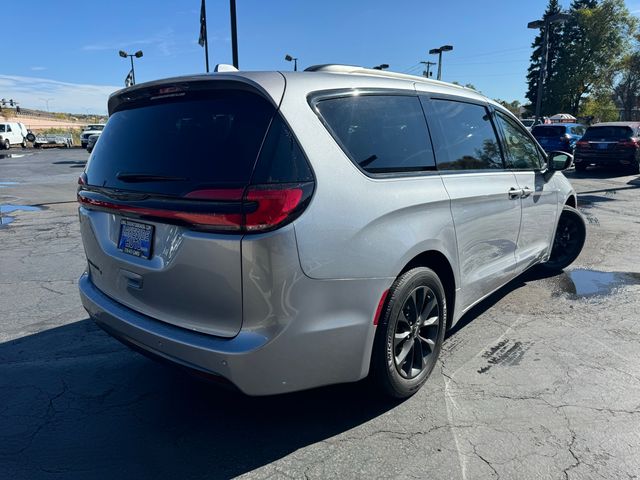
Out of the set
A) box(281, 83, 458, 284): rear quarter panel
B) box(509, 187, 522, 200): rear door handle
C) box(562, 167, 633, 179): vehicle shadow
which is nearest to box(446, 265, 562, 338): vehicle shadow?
box(509, 187, 522, 200): rear door handle

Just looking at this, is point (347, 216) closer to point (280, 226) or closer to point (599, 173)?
point (280, 226)

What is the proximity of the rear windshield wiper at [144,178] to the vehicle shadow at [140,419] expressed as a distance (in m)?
1.39

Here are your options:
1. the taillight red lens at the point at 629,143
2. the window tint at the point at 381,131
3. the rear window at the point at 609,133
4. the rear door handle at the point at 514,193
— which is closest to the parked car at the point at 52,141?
the rear window at the point at 609,133

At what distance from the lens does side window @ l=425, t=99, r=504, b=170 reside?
328 centimetres

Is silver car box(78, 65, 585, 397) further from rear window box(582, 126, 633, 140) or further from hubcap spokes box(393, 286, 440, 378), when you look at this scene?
rear window box(582, 126, 633, 140)

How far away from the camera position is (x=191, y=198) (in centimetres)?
225

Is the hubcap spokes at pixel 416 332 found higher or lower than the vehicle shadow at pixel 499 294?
higher

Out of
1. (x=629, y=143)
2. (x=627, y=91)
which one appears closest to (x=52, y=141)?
(x=629, y=143)

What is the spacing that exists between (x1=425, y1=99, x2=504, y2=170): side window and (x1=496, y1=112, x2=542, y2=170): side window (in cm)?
24

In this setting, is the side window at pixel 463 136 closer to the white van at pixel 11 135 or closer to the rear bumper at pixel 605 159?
the rear bumper at pixel 605 159

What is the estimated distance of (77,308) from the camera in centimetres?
454

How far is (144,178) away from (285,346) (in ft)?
3.75

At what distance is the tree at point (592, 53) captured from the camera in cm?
4616

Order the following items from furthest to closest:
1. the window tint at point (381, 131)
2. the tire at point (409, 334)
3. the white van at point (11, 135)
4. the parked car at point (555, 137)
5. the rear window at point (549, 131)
→ 1. the white van at point (11, 135)
2. the rear window at point (549, 131)
3. the parked car at point (555, 137)
4. the tire at point (409, 334)
5. the window tint at point (381, 131)
